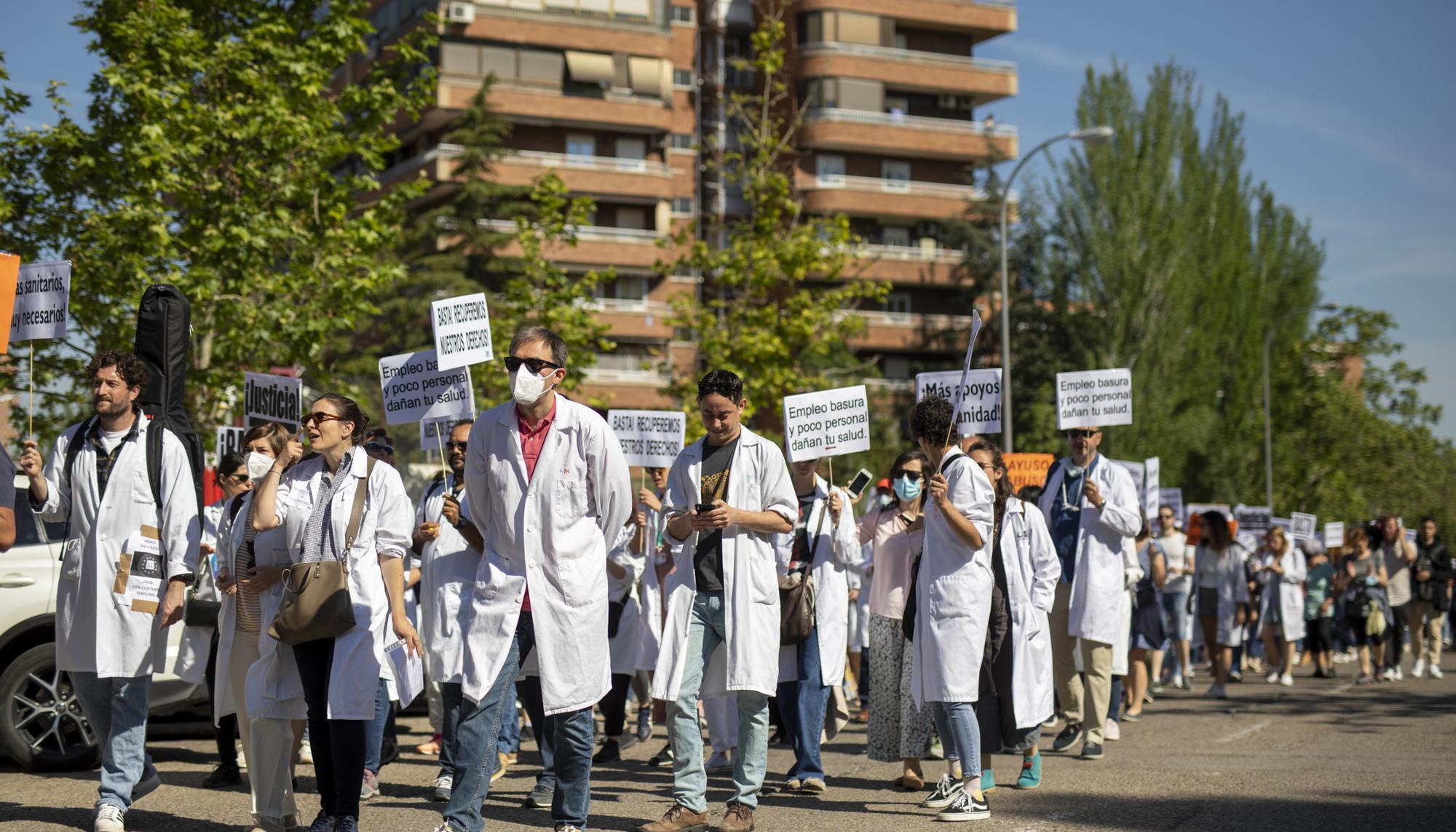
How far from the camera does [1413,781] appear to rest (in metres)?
9.54

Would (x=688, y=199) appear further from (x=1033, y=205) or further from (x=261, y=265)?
(x=261, y=265)

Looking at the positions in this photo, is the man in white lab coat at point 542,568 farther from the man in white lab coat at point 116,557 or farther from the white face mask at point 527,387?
the man in white lab coat at point 116,557

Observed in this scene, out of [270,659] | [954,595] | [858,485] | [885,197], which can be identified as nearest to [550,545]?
[270,659]

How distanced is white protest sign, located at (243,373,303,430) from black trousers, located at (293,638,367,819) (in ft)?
11.6

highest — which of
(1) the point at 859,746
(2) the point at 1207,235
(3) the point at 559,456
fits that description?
(2) the point at 1207,235

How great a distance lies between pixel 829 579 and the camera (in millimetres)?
10016

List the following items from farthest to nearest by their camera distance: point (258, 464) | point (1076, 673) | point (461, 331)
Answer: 1. point (1076, 673)
2. point (461, 331)
3. point (258, 464)

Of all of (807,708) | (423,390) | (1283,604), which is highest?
(423,390)

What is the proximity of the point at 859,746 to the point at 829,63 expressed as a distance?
50.0m

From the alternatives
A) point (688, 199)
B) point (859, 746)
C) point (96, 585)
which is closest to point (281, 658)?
point (96, 585)

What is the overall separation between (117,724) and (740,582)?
3015 millimetres

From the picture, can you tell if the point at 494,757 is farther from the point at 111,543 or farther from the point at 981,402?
the point at 981,402

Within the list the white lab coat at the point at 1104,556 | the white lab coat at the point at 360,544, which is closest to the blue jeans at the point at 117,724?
the white lab coat at the point at 360,544

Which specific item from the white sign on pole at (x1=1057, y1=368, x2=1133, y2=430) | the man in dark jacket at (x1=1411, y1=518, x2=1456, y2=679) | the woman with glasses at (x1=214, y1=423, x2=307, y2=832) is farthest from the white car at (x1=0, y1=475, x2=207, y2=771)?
the man in dark jacket at (x1=1411, y1=518, x2=1456, y2=679)
